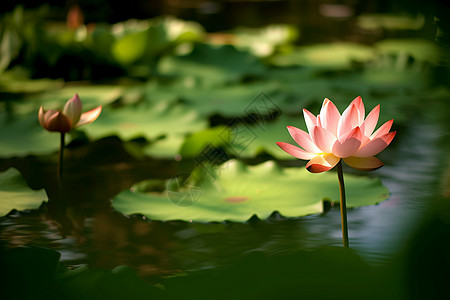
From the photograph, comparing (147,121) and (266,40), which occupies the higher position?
(266,40)

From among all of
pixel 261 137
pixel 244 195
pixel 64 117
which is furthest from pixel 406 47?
pixel 64 117

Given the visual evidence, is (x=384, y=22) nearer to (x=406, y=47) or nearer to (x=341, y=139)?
(x=406, y=47)

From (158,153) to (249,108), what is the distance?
20.1 inches

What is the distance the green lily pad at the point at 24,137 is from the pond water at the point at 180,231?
138 millimetres

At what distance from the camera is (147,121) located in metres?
2.02

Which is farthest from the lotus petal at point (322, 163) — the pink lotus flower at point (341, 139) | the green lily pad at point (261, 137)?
the green lily pad at point (261, 137)

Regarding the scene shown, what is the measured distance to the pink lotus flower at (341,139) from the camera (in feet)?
3.24

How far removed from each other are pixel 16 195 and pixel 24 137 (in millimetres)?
459

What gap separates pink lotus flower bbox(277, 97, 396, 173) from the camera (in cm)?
99

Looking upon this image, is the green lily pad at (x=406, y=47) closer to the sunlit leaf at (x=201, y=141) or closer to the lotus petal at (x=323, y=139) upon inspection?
the sunlit leaf at (x=201, y=141)

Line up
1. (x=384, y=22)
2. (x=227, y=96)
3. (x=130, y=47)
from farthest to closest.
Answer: (x=384, y=22)
(x=130, y=47)
(x=227, y=96)

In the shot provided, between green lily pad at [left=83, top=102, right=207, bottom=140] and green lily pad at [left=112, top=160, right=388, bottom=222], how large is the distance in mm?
393

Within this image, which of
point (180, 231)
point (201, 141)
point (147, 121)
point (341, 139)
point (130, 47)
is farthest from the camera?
Answer: point (130, 47)

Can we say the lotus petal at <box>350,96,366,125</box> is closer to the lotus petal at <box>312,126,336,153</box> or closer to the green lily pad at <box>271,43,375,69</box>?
the lotus petal at <box>312,126,336,153</box>
